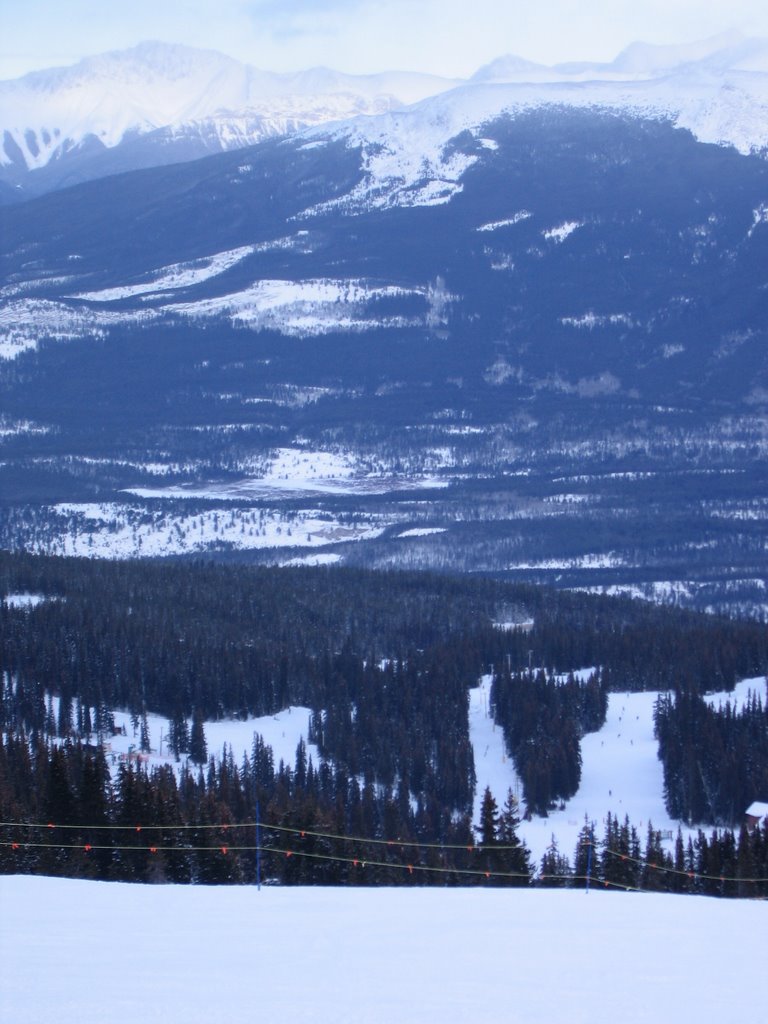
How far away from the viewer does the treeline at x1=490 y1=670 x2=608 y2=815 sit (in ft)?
335

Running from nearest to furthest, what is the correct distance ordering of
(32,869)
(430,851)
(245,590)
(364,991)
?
(364,991) → (32,869) → (430,851) → (245,590)

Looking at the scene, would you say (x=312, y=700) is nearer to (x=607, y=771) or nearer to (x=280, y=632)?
(x=280, y=632)

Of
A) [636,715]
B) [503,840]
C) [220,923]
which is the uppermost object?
[220,923]

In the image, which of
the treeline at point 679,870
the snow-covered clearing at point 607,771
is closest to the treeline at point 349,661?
the snow-covered clearing at point 607,771

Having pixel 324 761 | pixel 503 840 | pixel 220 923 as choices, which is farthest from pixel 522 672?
pixel 220 923

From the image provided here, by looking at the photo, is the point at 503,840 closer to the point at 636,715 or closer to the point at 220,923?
the point at 220,923

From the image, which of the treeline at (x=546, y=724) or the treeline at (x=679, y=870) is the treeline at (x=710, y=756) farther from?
the treeline at (x=679, y=870)

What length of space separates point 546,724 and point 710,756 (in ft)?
42.7

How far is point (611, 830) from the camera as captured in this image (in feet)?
256

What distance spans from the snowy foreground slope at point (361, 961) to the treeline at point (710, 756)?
2122 inches

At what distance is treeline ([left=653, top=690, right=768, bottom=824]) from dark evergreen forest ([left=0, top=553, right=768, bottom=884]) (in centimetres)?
49

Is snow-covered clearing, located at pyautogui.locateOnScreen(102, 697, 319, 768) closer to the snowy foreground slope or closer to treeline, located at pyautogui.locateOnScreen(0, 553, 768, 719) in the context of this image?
treeline, located at pyautogui.locateOnScreen(0, 553, 768, 719)

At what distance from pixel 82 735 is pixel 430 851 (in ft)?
141

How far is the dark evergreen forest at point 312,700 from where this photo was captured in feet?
196
